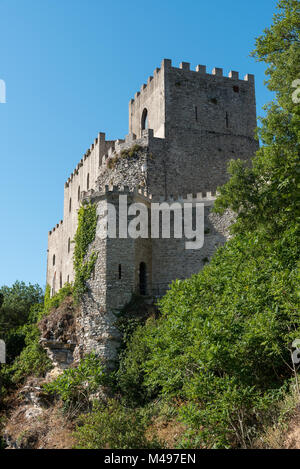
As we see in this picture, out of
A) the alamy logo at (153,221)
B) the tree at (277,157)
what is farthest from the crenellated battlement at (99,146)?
the tree at (277,157)

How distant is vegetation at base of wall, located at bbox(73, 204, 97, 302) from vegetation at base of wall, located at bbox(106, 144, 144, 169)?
6.69 m

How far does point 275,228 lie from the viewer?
18141mm

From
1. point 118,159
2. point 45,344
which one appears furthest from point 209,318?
point 118,159

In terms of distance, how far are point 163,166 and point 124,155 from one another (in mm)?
2578

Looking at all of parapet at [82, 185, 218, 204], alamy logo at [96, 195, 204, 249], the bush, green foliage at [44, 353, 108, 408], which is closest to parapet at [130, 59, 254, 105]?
parapet at [82, 185, 218, 204]

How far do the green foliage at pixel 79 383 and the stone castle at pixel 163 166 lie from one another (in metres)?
2.40

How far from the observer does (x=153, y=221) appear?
2834 cm

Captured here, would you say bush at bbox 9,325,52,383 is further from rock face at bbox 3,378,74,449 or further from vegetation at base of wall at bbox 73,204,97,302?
vegetation at base of wall at bbox 73,204,97,302

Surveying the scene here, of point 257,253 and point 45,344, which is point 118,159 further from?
point 257,253

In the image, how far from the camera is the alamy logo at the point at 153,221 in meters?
25.8

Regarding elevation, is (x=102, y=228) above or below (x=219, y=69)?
below

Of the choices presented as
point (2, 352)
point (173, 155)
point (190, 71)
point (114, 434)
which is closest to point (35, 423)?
point (2, 352)

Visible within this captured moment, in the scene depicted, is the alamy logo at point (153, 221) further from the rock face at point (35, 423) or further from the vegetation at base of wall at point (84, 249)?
the rock face at point (35, 423)

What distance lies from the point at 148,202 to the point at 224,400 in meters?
15.6
